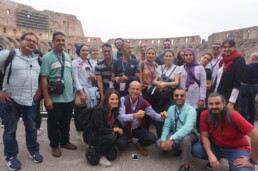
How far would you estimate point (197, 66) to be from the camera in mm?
3430

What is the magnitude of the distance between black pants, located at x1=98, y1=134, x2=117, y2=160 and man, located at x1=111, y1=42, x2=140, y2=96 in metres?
1.10

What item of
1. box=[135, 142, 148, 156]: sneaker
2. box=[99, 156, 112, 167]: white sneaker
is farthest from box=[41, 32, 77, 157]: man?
box=[135, 142, 148, 156]: sneaker

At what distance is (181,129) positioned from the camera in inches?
115

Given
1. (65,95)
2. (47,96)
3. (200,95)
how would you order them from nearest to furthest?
(47,96) < (65,95) < (200,95)

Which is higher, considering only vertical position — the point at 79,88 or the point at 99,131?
the point at 79,88

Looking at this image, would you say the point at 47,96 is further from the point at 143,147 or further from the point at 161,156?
the point at 161,156

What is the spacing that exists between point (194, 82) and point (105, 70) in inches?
70.9

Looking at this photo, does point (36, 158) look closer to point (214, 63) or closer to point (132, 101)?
point (132, 101)

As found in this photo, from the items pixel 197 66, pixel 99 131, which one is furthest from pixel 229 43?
pixel 99 131

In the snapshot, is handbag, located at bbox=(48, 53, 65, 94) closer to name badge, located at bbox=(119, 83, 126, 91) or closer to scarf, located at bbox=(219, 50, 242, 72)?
name badge, located at bbox=(119, 83, 126, 91)

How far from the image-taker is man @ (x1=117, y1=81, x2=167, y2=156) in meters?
3.15

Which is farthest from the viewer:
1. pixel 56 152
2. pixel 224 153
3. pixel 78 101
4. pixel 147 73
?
pixel 147 73

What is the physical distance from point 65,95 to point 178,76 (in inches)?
85.7

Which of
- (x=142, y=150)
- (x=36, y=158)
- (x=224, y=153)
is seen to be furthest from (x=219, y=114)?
(x=36, y=158)
